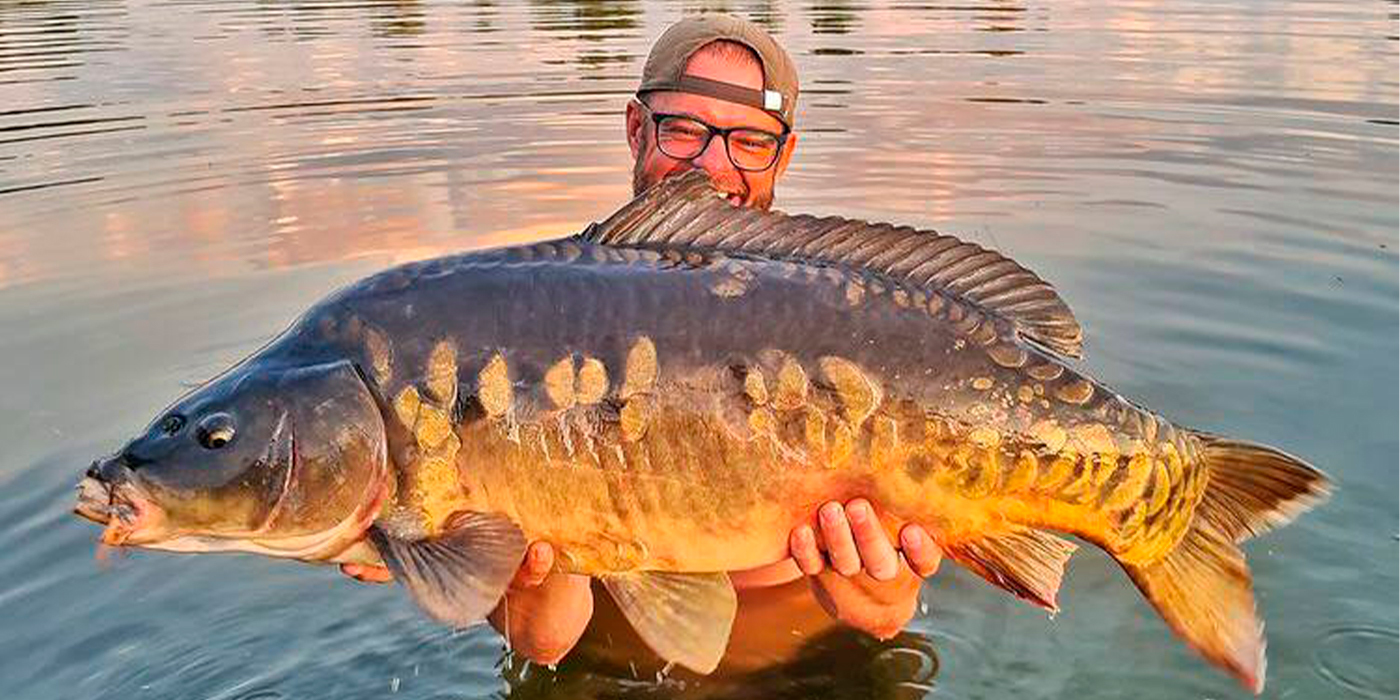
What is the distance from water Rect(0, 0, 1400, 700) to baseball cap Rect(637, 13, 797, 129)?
71.5 inches

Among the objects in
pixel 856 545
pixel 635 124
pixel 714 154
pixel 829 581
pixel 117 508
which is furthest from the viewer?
pixel 635 124

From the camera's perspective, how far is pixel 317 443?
7.77ft

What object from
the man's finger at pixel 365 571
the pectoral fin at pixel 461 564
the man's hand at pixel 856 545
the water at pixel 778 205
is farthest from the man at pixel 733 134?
the pectoral fin at pixel 461 564

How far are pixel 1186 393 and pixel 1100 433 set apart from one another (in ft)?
12.2

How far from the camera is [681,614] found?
8.73 feet

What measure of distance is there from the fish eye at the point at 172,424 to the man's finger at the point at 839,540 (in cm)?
128

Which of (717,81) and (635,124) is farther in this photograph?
(635,124)

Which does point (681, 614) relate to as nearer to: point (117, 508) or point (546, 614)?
point (546, 614)

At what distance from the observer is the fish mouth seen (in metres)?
2.29

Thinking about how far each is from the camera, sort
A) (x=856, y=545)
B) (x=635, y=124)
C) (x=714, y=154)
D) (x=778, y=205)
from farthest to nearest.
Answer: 1. (x=778, y=205)
2. (x=635, y=124)
3. (x=714, y=154)
4. (x=856, y=545)

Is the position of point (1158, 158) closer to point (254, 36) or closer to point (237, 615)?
point (237, 615)

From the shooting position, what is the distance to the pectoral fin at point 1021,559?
2.58 m

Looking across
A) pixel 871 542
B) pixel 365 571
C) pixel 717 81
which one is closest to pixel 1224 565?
pixel 871 542

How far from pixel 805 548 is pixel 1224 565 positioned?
0.89m
